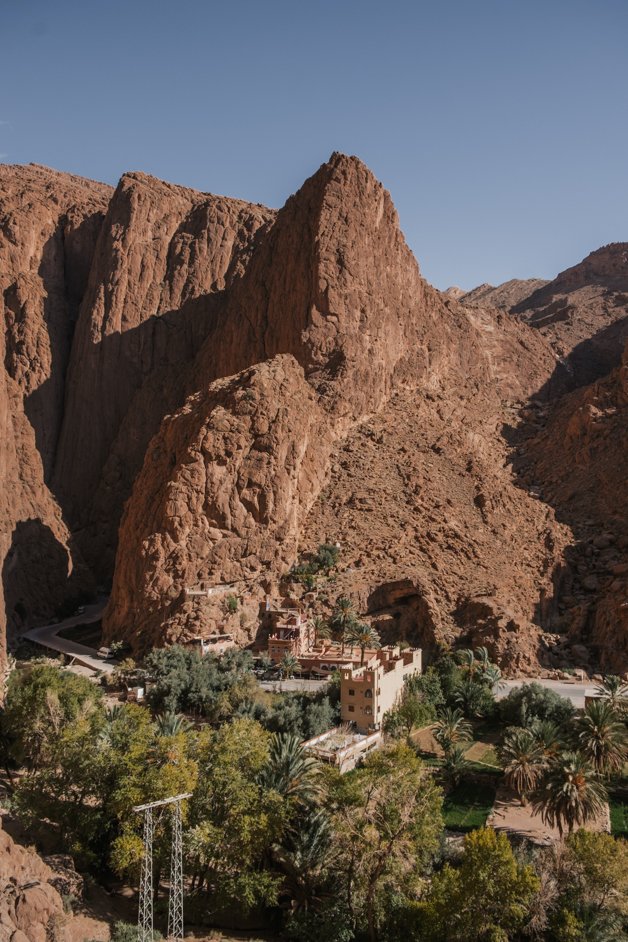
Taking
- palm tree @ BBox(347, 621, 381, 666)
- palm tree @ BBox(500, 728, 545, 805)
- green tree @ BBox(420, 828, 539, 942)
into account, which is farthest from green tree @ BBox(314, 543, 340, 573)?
green tree @ BBox(420, 828, 539, 942)

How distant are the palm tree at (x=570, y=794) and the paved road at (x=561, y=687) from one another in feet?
36.0

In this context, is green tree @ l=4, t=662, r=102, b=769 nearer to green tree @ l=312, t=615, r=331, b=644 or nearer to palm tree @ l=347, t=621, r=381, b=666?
green tree @ l=312, t=615, r=331, b=644

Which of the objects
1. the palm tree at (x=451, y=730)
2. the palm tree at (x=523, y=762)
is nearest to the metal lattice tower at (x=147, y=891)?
the palm tree at (x=523, y=762)

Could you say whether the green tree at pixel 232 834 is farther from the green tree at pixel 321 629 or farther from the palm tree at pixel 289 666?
the green tree at pixel 321 629

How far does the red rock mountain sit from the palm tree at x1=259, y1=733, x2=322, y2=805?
17203 millimetres

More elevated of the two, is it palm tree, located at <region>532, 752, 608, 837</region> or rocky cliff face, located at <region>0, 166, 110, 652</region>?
rocky cliff face, located at <region>0, 166, 110, 652</region>

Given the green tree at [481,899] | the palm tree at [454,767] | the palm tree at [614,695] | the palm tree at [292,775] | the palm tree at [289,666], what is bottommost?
the green tree at [481,899]

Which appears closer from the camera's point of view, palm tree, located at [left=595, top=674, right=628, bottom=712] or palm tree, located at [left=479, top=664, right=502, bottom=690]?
palm tree, located at [left=595, top=674, right=628, bottom=712]

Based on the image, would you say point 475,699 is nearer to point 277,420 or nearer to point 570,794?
point 570,794

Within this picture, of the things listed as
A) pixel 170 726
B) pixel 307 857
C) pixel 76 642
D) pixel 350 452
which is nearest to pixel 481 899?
pixel 307 857

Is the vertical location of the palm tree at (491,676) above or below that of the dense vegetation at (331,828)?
above

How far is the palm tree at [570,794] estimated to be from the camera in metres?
26.7

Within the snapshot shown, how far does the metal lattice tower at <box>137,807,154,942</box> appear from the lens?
2110 centimetres

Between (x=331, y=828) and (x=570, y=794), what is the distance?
26.0ft
